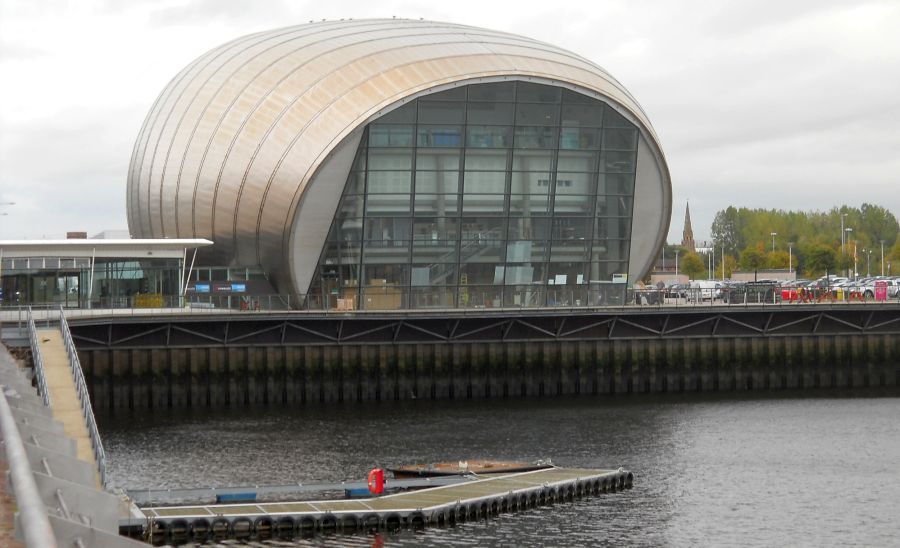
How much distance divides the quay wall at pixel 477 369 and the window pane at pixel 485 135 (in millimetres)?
12160

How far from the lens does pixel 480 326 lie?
66875 mm

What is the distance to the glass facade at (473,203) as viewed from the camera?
236 ft

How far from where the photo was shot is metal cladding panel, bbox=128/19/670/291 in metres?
72.1

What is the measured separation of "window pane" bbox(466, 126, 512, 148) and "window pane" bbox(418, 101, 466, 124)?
3.48 ft

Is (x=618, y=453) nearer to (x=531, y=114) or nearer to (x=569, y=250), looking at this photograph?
(x=569, y=250)

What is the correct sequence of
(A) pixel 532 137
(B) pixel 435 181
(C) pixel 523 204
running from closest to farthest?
(B) pixel 435 181 → (A) pixel 532 137 → (C) pixel 523 204

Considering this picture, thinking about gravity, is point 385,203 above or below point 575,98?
below

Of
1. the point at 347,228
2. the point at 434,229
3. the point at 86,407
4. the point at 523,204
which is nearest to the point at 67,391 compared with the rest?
the point at 86,407

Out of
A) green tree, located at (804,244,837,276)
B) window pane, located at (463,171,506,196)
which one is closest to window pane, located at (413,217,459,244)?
window pane, located at (463,171,506,196)

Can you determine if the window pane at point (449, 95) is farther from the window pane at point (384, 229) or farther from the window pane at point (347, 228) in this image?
the window pane at point (347, 228)

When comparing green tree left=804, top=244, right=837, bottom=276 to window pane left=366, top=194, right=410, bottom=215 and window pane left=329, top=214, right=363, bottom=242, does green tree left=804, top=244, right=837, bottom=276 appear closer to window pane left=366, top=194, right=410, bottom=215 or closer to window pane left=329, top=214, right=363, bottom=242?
window pane left=366, top=194, right=410, bottom=215

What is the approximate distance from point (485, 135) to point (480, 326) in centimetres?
1167

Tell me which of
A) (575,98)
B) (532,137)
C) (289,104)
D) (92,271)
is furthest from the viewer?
(575,98)

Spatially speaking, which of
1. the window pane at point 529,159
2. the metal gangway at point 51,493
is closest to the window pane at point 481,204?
the window pane at point 529,159
